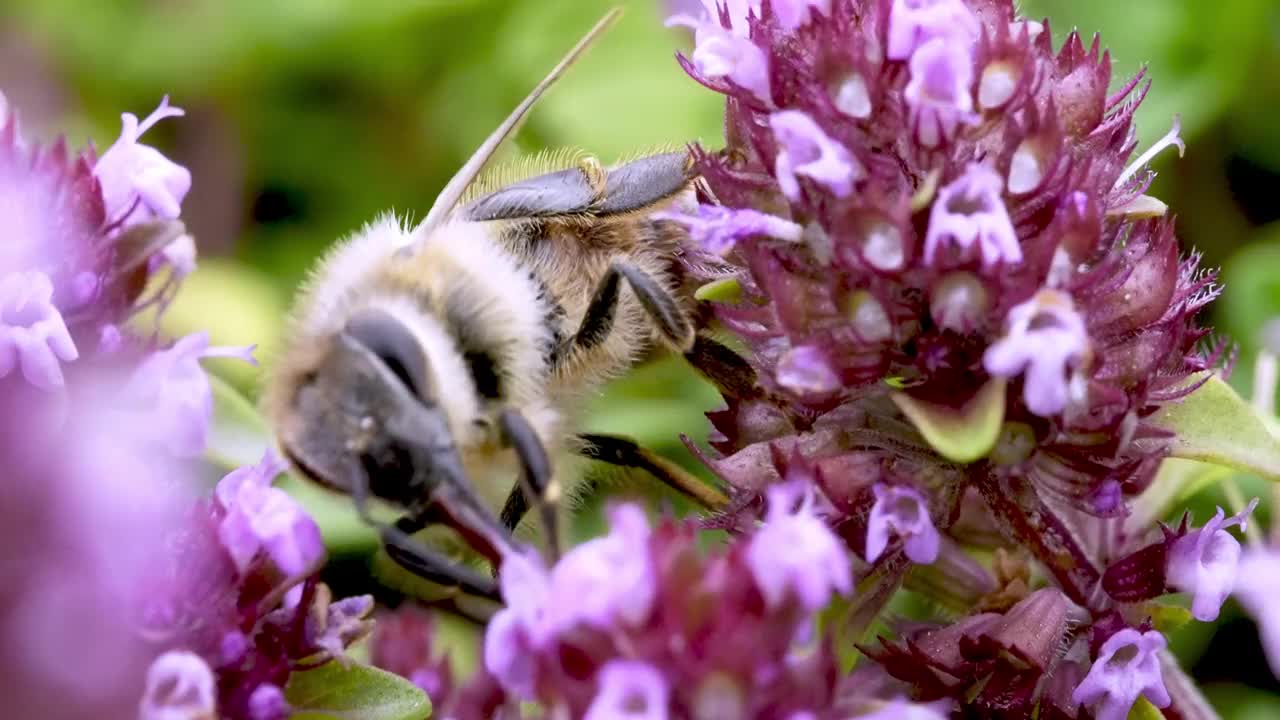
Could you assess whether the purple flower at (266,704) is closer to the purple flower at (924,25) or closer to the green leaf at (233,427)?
the green leaf at (233,427)

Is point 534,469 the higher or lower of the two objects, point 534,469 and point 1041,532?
the higher

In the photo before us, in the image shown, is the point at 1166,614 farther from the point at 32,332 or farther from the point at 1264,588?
the point at 32,332

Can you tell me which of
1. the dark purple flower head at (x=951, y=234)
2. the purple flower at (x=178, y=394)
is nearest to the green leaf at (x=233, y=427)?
the purple flower at (x=178, y=394)

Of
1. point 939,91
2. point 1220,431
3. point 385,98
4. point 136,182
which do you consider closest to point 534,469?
point 939,91

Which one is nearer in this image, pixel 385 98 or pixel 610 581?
pixel 610 581

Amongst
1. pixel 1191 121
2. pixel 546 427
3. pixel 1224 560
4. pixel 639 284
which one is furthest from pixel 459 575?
pixel 1191 121

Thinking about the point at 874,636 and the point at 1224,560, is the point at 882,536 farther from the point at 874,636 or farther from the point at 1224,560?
the point at 1224,560
